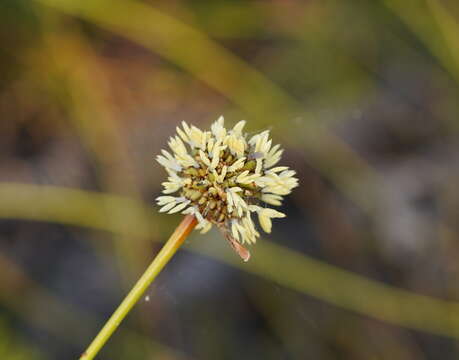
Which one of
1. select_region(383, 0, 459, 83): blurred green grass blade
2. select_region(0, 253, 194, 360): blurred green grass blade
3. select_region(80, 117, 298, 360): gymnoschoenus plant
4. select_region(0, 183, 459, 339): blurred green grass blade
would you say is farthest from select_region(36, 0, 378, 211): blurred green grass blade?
select_region(80, 117, 298, 360): gymnoschoenus plant

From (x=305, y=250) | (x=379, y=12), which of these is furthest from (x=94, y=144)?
(x=379, y=12)

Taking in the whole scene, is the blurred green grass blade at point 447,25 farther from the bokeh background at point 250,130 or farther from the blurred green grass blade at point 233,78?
the blurred green grass blade at point 233,78

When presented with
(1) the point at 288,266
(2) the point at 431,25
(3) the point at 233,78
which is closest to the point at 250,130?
(3) the point at 233,78

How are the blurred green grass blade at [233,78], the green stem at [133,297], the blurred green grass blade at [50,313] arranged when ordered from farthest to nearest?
1. the blurred green grass blade at [233,78]
2. the blurred green grass blade at [50,313]
3. the green stem at [133,297]

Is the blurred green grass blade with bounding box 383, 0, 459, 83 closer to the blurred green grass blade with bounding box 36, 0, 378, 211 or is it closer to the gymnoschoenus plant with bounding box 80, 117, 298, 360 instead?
the blurred green grass blade with bounding box 36, 0, 378, 211

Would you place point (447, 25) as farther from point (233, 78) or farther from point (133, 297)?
point (133, 297)

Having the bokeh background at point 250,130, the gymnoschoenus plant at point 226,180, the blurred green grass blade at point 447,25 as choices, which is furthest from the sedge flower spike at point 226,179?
the blurred green grass blade at point 447,25

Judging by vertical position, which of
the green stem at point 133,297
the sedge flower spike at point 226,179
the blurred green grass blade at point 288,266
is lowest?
the green stem at point 133,297

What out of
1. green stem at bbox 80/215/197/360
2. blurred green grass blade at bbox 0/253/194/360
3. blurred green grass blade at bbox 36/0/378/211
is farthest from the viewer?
blurred green grass blade at bbox 36/0/378/211

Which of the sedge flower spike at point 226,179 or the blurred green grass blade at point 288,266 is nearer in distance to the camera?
the sedge flower spike at point 226,179
